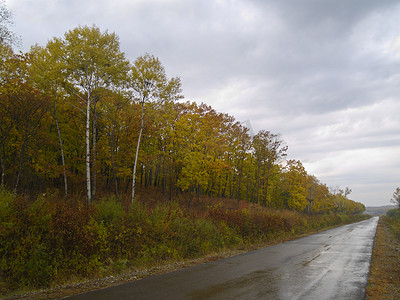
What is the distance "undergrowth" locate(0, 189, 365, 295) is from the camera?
7605mm

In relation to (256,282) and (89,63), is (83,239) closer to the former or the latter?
(256,282)

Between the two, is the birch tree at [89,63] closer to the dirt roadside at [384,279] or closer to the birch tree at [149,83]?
the birch tree at [149,83]

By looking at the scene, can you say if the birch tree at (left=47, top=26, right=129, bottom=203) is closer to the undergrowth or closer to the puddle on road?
the undergrowth

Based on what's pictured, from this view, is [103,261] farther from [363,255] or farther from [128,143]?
[128,143]

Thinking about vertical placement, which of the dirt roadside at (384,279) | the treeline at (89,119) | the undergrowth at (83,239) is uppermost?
the treeline at (89,119)

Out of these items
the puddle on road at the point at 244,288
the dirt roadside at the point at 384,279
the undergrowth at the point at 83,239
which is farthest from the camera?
the undergrowth at the point at 83,239

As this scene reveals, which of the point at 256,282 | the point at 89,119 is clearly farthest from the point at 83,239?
the point at 89,119

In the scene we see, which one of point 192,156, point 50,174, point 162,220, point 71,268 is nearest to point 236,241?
point 162,220

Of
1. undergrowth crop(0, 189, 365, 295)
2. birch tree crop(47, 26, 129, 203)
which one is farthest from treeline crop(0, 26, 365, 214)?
undergrowth crop(0, 189, 365, 295)

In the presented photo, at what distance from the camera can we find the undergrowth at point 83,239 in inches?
299

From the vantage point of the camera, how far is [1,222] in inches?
303

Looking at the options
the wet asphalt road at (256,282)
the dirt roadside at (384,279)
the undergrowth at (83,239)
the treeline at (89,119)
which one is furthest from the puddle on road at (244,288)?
the treeline at (89,119)

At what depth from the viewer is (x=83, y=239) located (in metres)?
8.91

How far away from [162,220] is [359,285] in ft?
25.9
